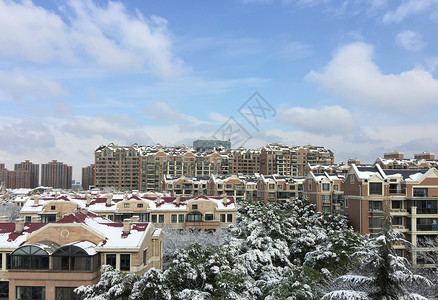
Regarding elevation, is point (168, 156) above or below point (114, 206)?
above

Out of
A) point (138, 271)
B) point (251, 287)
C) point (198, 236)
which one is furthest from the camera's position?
point (198, 236)

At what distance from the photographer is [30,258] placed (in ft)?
88.1

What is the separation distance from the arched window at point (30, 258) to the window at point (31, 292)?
4.83 ft

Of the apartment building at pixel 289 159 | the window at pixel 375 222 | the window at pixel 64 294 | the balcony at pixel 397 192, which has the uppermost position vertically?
the apartment building at pixel 289 159

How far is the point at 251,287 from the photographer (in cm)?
2397

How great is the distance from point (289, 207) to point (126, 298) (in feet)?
149

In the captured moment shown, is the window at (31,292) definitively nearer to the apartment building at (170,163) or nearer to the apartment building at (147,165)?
the apartment building at (147,165)

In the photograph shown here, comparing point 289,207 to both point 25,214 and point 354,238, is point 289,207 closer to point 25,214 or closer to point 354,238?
point 354,238

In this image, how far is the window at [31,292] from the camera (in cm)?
2680

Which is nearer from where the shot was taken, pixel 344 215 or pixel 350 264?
pixel 350 264

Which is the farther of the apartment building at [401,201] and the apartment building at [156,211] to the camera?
the apartment building at [156,211]

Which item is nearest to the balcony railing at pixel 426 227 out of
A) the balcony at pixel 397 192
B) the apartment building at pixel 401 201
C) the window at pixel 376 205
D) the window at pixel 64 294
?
the apartment building at pixel 401 201

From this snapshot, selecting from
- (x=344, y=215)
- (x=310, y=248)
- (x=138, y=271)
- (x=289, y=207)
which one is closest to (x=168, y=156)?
(x=289, y=207)

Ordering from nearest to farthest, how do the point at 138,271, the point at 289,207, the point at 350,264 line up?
1. the point at 138,271
2. the point at 350,264
3. the point at 289,207
